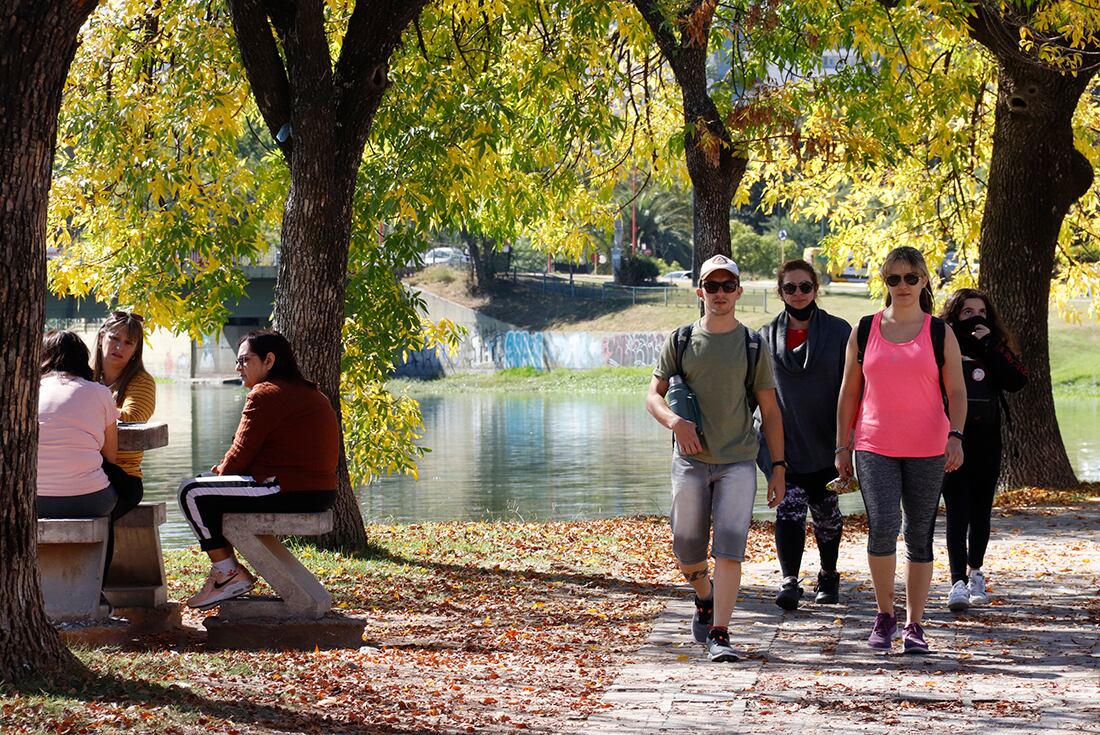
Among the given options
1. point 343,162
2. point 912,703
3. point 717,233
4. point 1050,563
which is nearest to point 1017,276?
point 717,233

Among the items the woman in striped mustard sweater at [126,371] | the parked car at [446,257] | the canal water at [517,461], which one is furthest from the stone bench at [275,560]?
the parked car at [446,257]

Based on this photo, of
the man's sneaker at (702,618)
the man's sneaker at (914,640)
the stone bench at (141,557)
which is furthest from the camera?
the stone bench at (141,557)

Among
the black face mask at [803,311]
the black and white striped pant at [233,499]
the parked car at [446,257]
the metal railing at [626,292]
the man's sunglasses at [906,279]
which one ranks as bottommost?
the black and white striped pant at [233,499]

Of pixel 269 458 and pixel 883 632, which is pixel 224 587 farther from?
pixel 883 632

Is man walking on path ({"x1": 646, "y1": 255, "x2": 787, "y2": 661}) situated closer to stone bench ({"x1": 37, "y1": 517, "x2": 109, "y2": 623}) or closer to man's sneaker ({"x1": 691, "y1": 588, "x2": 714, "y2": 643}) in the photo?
man's sneaker ({"x1": 691, "y1": 588, "x2": 714, "y2": 643})

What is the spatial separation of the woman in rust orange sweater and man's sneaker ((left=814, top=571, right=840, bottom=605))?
2982 millimetres

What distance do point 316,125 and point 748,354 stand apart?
14.9ft

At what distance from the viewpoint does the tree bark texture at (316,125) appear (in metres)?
10.3

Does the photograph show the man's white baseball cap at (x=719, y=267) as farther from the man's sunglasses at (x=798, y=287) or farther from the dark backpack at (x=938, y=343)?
the man's sunglasses at (x=798, y=287)

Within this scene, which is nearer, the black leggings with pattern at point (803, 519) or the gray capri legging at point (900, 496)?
the gray capri legging at point (900, 496)

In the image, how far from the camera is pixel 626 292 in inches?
2665

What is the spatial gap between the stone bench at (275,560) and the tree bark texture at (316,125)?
3.21 m

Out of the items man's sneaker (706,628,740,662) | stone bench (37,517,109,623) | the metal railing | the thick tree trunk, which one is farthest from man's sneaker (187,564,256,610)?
the metal railing

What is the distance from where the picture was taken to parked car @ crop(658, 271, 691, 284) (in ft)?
238
